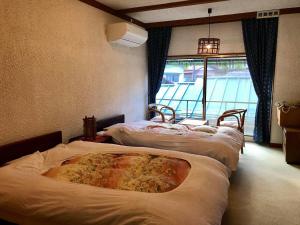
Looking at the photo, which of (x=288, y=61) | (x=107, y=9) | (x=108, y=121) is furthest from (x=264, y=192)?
(x=107, y=9)

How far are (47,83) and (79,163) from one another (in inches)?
53.6

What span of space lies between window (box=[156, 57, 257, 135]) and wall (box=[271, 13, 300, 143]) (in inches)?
30.4

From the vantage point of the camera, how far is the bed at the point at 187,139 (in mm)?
2996

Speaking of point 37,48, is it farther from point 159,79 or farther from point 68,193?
point 159,79

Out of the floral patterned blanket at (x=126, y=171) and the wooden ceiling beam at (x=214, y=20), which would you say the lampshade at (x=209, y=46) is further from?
the floral patterned blanket at (x=126, y=171)

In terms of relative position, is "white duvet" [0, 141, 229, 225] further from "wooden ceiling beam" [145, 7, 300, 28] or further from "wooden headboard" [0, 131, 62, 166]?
"wooden ceiling beam" [145, 7, 300, 28]

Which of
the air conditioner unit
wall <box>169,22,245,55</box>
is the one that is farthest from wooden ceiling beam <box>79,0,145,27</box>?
wall <box>169,22,245,55</box>

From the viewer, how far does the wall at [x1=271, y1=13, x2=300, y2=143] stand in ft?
14.6

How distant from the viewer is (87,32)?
3729 mm

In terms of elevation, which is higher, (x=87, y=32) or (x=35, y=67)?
(x=87, y=32)

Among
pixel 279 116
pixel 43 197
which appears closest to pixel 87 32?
pixel 43 197

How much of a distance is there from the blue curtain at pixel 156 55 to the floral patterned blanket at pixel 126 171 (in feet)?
11.4

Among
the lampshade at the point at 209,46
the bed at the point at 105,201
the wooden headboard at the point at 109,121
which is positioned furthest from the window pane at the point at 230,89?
the bed at the point at 105,201

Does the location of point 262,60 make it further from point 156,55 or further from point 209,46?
point 156,55
